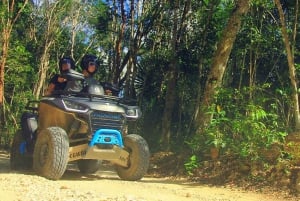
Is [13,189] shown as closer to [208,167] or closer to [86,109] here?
[86,109]

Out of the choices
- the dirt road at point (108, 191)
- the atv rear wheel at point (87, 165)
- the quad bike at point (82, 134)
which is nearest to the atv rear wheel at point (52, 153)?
the quad bike at point (82, 134)

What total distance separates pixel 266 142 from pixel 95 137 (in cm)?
307

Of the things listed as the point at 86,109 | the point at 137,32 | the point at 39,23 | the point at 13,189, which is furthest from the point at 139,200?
the point at 39,23

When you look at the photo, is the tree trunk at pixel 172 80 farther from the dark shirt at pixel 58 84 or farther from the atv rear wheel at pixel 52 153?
the atv rear wheel at pixel 52 153

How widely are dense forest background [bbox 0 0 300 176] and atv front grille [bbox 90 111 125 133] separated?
2.02 meters

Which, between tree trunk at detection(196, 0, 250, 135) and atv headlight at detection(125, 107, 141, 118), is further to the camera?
tree trunk at detection(196, 0, 250, 135)

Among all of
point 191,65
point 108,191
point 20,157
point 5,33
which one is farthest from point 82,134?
point 5,33

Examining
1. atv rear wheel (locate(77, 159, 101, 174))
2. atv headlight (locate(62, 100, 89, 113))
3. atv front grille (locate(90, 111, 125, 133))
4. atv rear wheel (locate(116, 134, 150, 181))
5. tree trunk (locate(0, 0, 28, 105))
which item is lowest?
atv rear wheel (locate(77, 159, 101, 174))

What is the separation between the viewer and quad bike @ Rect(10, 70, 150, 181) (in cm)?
795

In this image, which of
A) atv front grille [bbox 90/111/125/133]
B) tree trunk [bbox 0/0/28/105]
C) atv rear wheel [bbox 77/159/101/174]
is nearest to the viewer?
atv front grille [bbox 90/111/125/133]

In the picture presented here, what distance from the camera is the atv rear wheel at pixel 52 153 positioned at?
307 inches

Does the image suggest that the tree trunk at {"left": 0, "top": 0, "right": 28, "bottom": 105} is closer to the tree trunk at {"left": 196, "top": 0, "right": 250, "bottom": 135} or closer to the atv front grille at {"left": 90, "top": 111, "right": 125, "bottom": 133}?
the tree trunk at {"left": 196, "top": 0, "right": 250, "bottom": 135}

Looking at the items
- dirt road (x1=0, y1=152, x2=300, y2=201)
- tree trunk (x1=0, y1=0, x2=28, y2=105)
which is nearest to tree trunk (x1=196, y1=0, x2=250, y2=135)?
dirt road (x1=0, y1=152, x2=300, y2=201)

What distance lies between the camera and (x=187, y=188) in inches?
331
